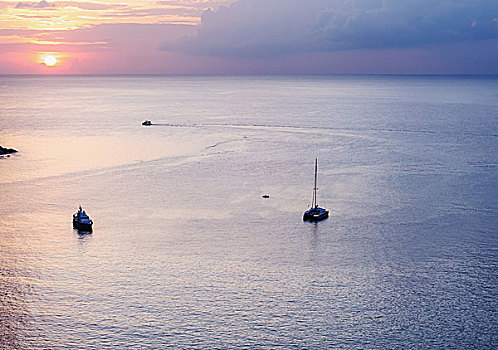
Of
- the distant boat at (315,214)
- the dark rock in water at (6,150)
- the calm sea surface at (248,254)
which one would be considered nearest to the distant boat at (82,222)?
the calm sea surface at (248,254)

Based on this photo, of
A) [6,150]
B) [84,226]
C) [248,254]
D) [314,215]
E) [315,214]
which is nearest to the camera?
[248,254]

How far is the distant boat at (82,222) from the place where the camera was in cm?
8169

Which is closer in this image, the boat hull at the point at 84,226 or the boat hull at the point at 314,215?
the boat hull at the point at 84,226

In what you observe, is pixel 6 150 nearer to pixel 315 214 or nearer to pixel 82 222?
pixel 82 222

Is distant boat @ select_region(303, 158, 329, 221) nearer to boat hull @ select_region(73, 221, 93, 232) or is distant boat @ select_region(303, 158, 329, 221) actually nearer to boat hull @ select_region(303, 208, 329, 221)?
boat hull @ select_region(303, 208, 329, 221)

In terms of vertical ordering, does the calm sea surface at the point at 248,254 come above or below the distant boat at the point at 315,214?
below

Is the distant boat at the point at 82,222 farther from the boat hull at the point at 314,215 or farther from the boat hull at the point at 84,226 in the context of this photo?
the boat hull at the point at 314,215

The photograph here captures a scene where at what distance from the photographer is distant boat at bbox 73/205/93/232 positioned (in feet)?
268

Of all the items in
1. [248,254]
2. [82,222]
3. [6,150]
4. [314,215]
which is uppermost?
[82,222]

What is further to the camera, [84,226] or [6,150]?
[6,150]

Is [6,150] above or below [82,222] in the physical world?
below

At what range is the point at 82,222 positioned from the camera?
269 feet

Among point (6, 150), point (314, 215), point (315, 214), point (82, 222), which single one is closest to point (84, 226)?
point (82, 222)

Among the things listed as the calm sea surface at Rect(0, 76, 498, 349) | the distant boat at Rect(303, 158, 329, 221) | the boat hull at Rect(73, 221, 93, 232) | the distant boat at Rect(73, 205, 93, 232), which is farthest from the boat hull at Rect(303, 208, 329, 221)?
the distant boat at Rect(73, 205, 93, 232)
